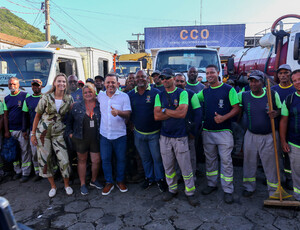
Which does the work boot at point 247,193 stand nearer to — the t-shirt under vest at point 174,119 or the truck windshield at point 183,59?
the t-shirt under vest at point 174,119

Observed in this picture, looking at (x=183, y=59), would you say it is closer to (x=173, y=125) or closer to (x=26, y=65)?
(x=173, y=125)

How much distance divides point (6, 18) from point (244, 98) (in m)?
44.3

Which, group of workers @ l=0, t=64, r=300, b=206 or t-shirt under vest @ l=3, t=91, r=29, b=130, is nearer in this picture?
group of workers @ l=0, t=64, r=300, b=206

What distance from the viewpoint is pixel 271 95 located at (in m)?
3.35

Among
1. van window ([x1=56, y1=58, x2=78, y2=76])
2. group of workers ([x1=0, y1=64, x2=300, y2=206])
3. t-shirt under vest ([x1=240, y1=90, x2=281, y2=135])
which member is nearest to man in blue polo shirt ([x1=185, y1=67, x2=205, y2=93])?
group of workers ([x1=0, y1=64, x2=300, y2=206])

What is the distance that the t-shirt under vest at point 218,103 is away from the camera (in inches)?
135

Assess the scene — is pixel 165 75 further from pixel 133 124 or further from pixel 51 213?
pixel 51 213

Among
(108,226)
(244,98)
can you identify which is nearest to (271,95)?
(244,98)

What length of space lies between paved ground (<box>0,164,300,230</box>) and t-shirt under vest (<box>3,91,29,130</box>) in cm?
127

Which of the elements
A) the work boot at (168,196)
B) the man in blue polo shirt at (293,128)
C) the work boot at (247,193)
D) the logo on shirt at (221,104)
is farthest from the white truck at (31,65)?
the man in blue polo shirt at (293,128)

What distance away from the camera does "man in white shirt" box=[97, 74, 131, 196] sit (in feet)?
12.2

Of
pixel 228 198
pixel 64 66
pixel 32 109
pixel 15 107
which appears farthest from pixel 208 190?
pixel 64 66

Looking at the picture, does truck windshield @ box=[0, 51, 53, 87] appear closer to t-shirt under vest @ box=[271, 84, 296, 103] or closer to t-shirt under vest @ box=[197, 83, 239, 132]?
t-shirt under vest @ box=[197, 83, 239, 132]

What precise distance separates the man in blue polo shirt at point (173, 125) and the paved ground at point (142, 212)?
0.88 feet
